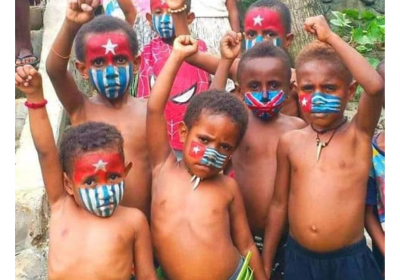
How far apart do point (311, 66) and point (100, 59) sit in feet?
3.67

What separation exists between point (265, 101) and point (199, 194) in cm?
67

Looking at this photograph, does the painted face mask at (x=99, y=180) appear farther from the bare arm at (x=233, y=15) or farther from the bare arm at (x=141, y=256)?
the bare arm at (x=233, y=15)

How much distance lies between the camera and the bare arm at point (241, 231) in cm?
342

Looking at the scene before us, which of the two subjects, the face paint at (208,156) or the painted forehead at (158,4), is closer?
the face paint at (208,156)

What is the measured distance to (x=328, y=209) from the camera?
11.0 ft

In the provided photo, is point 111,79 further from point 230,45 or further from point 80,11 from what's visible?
point 230,45

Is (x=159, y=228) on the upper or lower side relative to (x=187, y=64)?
lower

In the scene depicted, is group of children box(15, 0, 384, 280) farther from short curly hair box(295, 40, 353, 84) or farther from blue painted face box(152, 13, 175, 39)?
blue painted face box(152, 13, 175, 39)

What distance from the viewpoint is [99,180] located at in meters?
3.13

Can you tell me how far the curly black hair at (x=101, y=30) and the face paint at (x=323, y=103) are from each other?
1.04m

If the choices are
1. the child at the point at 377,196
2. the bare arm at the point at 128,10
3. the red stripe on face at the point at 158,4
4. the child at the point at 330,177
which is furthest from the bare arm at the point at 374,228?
the bare arm at the point at 128,10

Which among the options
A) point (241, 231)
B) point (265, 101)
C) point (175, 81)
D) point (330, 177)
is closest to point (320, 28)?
point (265, 101)
